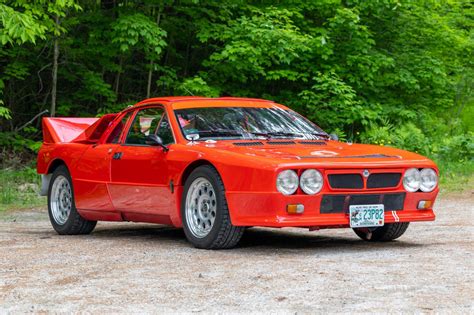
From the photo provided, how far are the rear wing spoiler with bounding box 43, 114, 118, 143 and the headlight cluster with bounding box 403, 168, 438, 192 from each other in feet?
12.5

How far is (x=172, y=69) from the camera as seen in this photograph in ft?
70.5

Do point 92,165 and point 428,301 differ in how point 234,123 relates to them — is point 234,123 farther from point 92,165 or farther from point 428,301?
point 428,301

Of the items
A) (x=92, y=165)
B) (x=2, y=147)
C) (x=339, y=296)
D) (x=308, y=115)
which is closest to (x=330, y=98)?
(x=308, y=115)

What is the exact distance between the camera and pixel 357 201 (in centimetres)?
841

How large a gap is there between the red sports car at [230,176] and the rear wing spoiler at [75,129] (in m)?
0.06

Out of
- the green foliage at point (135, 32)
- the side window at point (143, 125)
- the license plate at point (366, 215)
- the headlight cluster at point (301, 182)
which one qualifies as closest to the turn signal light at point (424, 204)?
the license plate at point (366, 215)

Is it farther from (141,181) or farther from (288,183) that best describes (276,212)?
(141,181)

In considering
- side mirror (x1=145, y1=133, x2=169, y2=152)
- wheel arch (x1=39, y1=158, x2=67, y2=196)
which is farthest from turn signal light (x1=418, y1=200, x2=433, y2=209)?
wheel arch (x1=39, y1=158, x2=67, y2=196)

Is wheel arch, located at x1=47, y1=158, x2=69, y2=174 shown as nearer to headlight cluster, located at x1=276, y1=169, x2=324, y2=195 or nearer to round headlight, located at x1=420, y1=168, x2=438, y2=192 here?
headlight cluster, located at x1=276, y1=169, x2=324, y2=195

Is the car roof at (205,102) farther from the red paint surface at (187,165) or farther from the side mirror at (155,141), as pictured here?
the side mirror at (155,141)

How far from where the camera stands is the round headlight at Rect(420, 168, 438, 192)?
884 centimetres

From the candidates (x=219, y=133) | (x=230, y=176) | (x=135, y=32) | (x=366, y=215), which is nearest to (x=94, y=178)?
(x=219, y=133)

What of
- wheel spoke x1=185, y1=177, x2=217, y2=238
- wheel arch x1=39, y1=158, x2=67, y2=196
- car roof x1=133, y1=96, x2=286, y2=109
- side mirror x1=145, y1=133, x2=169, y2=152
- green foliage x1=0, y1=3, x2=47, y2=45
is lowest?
wheel arch x1=39, y1=158, x2=67, y2=196

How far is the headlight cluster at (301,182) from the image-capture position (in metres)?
8.15
